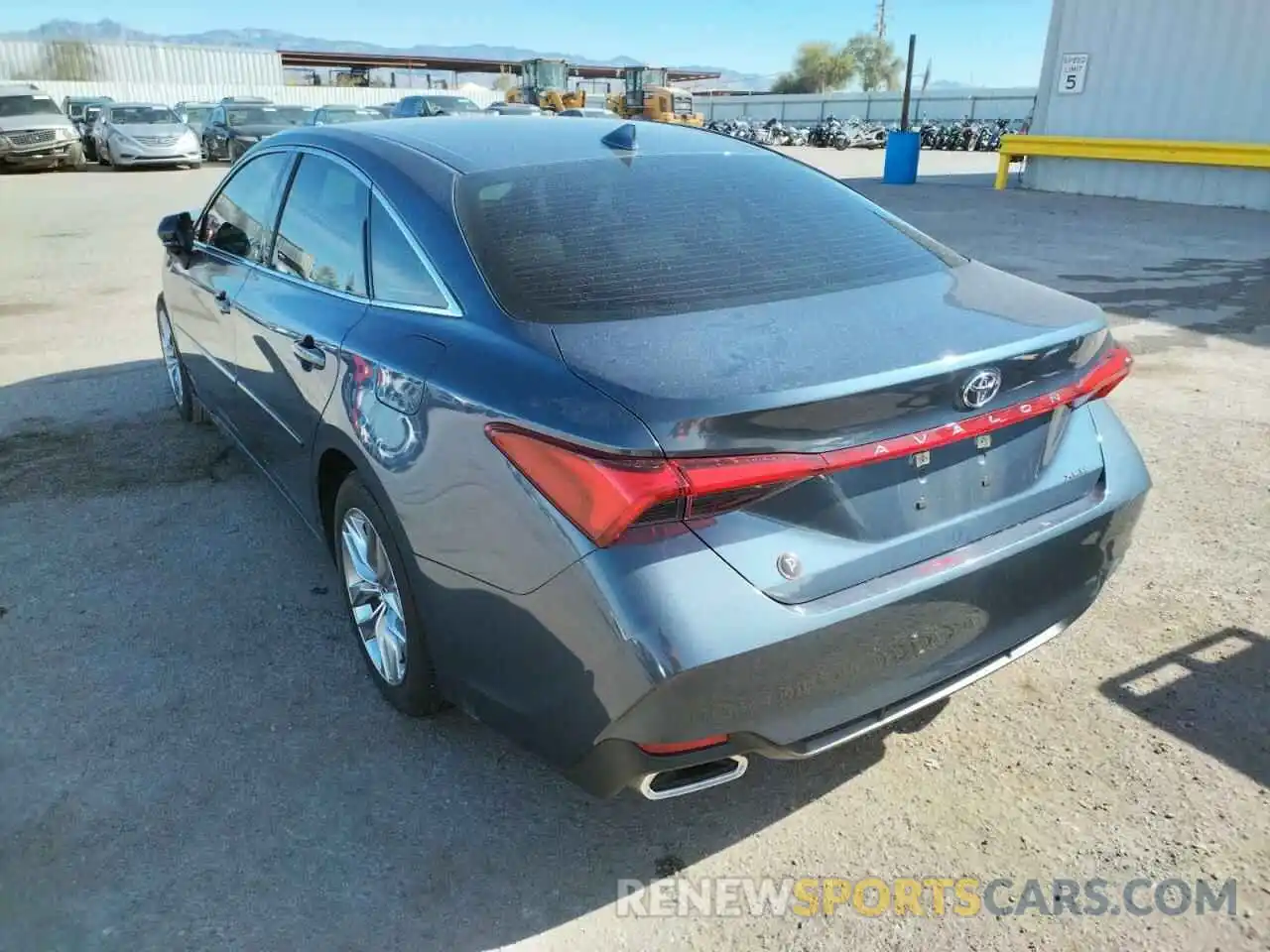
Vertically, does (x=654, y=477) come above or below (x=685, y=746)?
above

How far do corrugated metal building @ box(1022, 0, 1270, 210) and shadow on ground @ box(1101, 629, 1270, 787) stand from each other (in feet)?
48.8

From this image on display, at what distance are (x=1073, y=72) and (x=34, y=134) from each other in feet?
75.2

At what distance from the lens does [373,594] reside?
2.86 meters

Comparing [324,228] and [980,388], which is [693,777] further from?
[324,228]

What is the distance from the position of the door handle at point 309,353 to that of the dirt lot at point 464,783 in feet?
3.20

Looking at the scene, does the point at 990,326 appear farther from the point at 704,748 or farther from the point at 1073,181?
the point at 1073,181

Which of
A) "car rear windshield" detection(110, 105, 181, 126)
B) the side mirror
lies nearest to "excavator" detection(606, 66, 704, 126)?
"car rear windshield" detection(110, 105, 181, 126)

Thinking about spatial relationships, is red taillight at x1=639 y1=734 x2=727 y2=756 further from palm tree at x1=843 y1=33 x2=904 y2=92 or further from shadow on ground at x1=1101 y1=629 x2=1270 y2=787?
palm tree at x1=843 y1=33 x2=904 y2=92

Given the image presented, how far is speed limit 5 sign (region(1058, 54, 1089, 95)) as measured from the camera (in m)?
16.7

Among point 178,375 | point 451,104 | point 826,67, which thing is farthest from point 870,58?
point 178,375

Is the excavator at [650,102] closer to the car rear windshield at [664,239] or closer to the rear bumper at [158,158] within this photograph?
the rear bumper at [158,158]

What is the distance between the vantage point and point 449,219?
8.31 feet

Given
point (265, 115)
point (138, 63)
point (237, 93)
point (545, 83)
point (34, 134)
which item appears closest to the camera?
point (34, 134)

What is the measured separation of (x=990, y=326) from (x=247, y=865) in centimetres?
222
